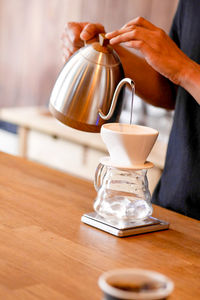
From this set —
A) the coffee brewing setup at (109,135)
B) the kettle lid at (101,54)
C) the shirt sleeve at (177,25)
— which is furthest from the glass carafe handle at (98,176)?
the shirt sleeve at (177,25)

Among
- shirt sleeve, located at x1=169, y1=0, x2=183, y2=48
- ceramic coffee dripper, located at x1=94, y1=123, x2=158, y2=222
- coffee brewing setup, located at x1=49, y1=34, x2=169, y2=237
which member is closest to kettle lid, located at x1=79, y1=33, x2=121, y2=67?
coffee brewing setup, located at x1=49, y1=34, x2=169, y2=237

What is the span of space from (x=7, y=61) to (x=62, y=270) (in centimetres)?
342

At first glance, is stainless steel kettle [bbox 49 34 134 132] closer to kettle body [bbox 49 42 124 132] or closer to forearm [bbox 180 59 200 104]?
kettle body [bbox 49 42 124 132]

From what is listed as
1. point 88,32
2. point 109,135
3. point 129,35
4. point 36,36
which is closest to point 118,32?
point 129,35

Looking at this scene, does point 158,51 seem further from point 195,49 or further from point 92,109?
point 195,49

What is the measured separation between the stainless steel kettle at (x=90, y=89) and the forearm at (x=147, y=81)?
0.36 metres

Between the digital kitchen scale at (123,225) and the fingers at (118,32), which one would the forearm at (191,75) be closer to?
the fingers at (118,32)

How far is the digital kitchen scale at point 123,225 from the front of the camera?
1.09 metres

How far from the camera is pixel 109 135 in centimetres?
107

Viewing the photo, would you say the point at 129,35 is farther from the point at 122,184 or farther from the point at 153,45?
the point at 122,184

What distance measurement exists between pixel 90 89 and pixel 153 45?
0.63 feet

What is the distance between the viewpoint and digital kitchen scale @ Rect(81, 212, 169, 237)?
109 cm

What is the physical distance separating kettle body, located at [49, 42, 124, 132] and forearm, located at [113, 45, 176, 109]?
358 millimetres

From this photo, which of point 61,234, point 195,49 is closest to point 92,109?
point 61,234
